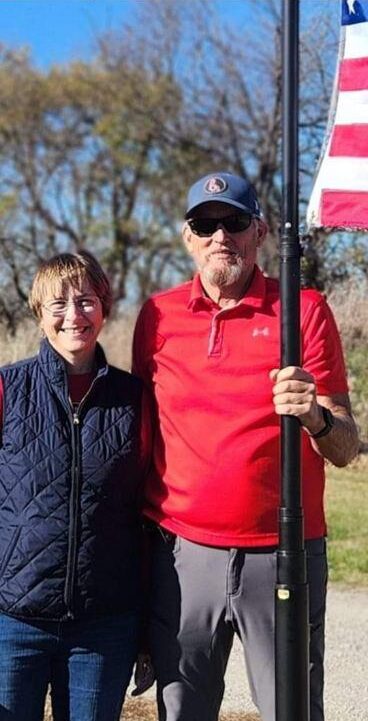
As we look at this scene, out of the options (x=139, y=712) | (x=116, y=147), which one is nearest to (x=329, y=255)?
(x=139, y=712)

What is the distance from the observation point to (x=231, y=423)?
296 centimetres

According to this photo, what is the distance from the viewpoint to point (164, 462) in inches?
121

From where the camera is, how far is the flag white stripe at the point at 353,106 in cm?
412

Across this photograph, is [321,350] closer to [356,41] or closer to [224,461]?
[224,461]

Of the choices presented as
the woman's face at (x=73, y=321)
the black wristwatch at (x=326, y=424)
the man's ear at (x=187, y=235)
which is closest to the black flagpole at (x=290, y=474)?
the black wristwatch at (x=326, y=424)

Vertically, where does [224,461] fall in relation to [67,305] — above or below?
→ below

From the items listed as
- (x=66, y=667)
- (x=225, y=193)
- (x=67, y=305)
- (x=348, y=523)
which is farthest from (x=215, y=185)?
(x=348, y=523)

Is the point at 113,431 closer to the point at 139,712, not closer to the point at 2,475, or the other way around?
the point at 2,475

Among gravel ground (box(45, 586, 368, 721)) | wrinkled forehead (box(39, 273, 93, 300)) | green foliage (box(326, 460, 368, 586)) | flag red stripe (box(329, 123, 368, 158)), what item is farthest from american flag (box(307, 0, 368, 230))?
green foliage (box(326, 460, 368, 586))

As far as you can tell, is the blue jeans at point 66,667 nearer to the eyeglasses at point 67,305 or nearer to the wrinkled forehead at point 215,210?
the eyeglasses at point 67,305

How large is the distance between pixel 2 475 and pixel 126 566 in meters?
0.44

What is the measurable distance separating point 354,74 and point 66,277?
174cm

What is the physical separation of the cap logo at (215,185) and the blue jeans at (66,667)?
50.0 inches

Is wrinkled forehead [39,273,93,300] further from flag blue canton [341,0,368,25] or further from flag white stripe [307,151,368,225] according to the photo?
flag blue canton [341,0,368,25]
